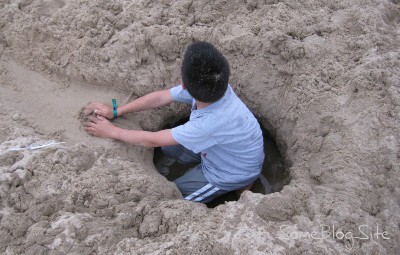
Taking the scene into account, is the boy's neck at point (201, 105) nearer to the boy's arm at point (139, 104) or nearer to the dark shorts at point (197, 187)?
the boy's arm at point (139, 104)

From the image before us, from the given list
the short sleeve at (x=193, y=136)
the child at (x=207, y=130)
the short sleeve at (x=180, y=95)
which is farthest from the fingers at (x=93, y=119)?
the short sleeve at (x=193, y=136)

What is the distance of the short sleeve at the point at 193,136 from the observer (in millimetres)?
1967

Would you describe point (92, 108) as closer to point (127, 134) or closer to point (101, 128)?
point (101, 128)

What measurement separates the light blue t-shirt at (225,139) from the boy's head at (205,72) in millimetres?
125

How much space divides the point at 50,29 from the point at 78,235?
4.80 ft

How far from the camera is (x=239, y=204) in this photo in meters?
1.80

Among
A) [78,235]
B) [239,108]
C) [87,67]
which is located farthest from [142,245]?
[87,67]

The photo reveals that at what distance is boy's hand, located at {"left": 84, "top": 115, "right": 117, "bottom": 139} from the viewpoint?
2.23m

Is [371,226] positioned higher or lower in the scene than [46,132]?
lower

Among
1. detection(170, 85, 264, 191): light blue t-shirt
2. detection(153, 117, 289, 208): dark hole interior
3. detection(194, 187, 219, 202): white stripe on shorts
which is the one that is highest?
detection(170, 85, 264, 191): light blue t-shirt

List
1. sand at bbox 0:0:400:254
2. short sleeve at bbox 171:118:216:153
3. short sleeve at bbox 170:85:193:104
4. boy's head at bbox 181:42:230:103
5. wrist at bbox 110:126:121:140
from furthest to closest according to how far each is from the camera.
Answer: short sleeve at bbox 170:85:193:104
wrist at bbox 110:126:121:140
short sleeve at bbox 171:118:216:153
boy's head at bbox 181:42:230:103
sand at bbox 0:0:400:254

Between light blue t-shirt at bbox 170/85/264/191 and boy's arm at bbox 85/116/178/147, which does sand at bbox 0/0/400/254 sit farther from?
light blue t-shirt at bbox 170/85/264/191

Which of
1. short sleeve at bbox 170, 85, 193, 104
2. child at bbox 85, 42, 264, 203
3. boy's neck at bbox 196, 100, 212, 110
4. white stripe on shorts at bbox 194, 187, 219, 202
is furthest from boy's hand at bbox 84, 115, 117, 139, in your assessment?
white stripe on shorts at bbox 194, 187, 219, 202

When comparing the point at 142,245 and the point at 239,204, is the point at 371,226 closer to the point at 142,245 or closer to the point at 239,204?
the point at 239,204
